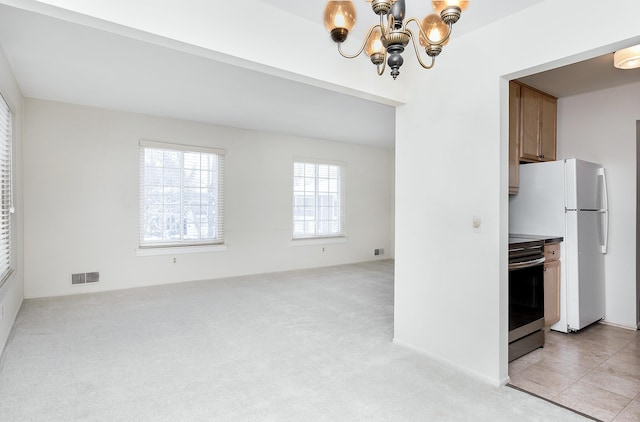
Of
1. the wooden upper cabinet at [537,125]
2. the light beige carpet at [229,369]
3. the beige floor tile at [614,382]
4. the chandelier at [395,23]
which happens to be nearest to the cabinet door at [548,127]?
the wooden upper cabinet at [537,125]

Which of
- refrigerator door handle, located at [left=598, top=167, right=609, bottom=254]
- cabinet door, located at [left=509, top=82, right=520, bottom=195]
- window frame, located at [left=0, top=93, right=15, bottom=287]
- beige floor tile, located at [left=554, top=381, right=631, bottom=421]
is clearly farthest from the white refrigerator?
window frame, located at [left=0, top=93, right=15, bottom=287]

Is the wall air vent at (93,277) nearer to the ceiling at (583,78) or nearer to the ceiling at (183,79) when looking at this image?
the ceiling at (183,79)

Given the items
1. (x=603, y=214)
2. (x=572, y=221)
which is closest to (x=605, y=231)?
(x=603, y=214)

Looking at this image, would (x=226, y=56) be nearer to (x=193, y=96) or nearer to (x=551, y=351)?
(x=193, y=96)

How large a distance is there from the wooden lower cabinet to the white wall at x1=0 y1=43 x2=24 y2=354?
4693 millimetres

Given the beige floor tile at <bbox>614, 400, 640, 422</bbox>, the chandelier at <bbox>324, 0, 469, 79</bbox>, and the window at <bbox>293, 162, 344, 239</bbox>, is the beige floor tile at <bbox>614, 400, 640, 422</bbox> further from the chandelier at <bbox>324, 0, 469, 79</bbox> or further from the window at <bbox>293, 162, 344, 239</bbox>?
the window at <bbox>293, 162, 344, 239</bbox>

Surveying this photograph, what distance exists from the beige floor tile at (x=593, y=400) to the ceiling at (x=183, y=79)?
2469 millimetres

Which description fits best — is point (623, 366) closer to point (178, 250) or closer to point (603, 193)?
point (603, 193)

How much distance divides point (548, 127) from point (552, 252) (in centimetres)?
139

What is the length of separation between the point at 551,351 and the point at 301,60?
10.1 ft

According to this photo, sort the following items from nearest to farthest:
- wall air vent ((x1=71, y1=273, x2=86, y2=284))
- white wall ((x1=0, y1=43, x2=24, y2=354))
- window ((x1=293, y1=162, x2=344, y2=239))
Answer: white wall ((x1=0, y1=43, x2=24, y2=354)) < wall air vent ((x1=71, y1=273, x2=86, y2=284)) < window ((x1=293, y1=162, x2=344, y2=239))

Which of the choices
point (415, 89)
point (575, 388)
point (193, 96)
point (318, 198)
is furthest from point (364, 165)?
point (575, 388)

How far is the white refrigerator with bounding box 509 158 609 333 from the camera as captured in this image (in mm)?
3465

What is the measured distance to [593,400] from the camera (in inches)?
89.3
